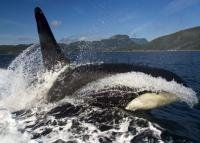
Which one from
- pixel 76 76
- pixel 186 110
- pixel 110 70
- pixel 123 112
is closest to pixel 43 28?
pixel 76 76

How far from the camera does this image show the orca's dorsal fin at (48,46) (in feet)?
74.6

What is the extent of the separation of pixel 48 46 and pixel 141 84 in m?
8.17

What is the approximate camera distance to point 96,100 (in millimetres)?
18500

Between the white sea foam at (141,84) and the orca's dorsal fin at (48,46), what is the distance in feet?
14.9

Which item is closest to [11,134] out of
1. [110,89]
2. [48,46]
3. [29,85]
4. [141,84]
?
[110,89]

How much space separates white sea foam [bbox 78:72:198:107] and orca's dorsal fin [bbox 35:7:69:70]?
4.54 metres

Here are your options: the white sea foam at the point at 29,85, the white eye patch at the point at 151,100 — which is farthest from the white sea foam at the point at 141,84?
the white sea foam at the point at 29,85

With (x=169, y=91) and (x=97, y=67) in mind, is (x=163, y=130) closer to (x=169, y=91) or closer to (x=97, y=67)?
(x=169, y=91)

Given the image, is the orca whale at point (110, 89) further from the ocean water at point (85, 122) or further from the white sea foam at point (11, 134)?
→ the white sea foam at point (11, 134)

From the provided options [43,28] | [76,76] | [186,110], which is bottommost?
[186,110]

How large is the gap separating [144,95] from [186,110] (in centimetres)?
717

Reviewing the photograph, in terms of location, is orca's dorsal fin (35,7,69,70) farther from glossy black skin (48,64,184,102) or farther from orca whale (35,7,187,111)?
glossy black skin (48,64,184,102)

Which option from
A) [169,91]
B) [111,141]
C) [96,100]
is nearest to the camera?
[111,141]

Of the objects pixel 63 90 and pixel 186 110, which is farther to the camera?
pixel 186 110
